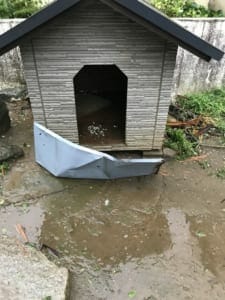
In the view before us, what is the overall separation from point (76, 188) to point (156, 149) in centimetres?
128

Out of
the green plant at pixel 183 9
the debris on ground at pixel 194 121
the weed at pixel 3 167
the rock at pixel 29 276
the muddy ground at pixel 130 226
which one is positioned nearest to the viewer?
the rock at pixel 29 276

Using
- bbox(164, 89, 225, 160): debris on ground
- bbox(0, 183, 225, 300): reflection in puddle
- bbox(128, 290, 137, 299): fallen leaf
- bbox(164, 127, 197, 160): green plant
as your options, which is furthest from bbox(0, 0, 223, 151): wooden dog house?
bbox(128, 290, 137, 299): fallen leaf

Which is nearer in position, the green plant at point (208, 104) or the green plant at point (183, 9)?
the green plant at point (208, 104)

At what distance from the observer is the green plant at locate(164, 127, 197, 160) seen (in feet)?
17.0

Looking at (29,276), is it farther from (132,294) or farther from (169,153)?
(169,153)

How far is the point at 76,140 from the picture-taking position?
15.9ft

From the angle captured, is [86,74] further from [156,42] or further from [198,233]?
[198,233]

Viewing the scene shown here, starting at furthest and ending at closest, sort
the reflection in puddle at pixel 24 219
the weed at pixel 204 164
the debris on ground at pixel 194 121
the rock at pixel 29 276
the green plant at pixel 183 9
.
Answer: the green plant at pixel 183 9 → the debris on ground at pixel 194 121 → the weed at pixel 204 164 → the reflection in puddle at pixel 24 219 → the rock at pixel 29 276

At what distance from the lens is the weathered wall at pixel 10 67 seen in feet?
20.1

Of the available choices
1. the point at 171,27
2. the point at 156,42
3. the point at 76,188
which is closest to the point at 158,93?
the point at 156,42

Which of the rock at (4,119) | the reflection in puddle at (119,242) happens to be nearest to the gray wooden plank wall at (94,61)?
the reflection in puddle at (119,242)

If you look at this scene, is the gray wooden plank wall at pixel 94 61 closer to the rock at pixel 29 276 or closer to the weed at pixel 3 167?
the weed at pixel 3 167

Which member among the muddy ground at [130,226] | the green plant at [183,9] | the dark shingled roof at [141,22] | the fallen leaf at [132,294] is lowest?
Answer: the muddy ground at [130,226]

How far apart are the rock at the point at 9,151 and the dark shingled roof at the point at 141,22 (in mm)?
1624
